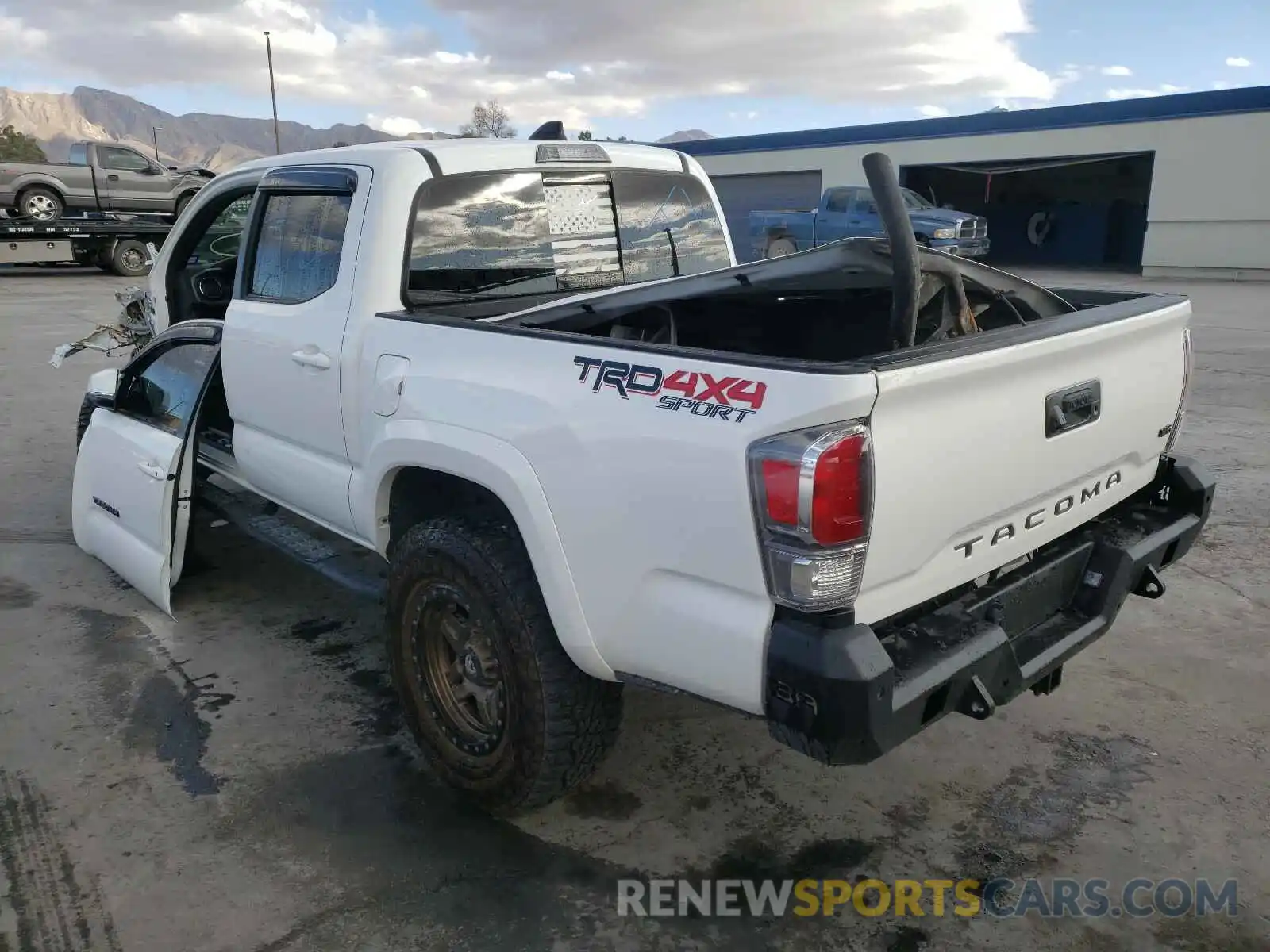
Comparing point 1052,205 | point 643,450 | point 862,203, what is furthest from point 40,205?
point 1052,205

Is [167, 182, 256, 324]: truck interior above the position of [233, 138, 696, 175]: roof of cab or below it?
below

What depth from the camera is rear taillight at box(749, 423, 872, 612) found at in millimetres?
1974

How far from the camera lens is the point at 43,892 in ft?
8.44

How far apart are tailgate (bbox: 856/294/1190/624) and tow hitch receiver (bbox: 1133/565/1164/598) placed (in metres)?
0.23

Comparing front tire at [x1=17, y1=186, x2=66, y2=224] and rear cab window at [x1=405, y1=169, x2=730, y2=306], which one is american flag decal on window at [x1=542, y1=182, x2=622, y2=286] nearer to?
rear cab window at [x1=405, y1=169, x2=730, y2=306]

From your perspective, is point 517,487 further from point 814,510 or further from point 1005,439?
point 1005,439

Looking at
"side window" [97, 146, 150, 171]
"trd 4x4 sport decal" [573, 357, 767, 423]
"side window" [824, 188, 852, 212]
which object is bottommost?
"trd 4x4 sport decal" [573, 357, 767, 423]

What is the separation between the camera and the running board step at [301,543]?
360 centimetres

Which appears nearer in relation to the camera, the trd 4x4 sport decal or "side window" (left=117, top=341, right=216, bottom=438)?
the trd 4x4 sport decal

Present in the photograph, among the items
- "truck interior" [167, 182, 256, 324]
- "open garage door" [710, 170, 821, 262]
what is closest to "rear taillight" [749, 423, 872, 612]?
"truck interior" [167, 182, 256, 324]

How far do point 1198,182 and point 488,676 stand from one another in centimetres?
2444

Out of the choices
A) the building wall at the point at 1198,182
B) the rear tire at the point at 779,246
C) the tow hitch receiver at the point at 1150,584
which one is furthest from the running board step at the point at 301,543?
the rear tire at the point at 779,246

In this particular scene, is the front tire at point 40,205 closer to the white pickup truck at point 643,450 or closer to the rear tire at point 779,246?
the rear tire at point 779,246

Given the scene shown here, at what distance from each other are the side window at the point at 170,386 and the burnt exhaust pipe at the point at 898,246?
286 centimetres
